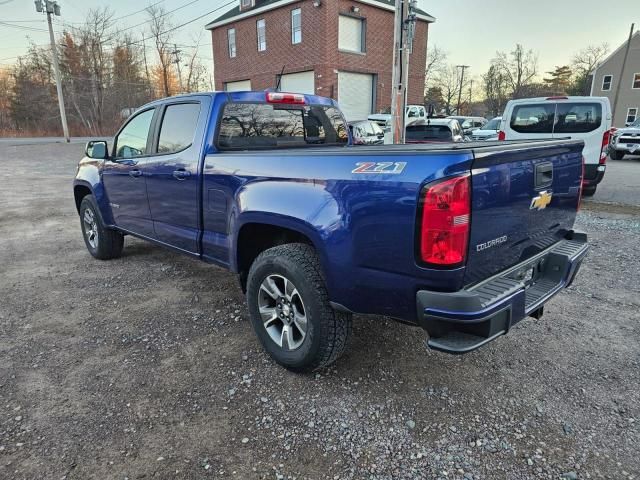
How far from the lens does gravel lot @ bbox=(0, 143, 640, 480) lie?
2201 mm

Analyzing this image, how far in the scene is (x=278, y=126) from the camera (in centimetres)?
393

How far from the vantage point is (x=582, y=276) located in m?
4.69

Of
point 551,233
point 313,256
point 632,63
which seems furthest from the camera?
point 632,63

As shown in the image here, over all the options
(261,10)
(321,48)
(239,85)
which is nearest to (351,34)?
(321,48)

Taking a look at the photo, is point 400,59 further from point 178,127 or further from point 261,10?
point 261,10

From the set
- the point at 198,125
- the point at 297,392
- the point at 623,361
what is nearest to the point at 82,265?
the point at 198,125

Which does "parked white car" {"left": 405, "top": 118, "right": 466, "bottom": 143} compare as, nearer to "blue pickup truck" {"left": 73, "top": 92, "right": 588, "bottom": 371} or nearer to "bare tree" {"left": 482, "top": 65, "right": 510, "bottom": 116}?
"blue pickup truck" {"left": 73, "top": 92, "right": 588, "bottom": 371}

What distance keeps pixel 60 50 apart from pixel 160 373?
161ft

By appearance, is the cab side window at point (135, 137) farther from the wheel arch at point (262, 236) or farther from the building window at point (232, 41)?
the building window at point (232, 41)

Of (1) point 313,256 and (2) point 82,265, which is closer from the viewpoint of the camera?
(1) point 313,256

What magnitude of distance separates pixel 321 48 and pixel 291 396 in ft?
77.8

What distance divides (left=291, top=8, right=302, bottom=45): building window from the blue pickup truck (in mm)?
22945

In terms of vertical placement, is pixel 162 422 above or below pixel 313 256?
below

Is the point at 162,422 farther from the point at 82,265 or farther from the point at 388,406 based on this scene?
the point at 82,265
